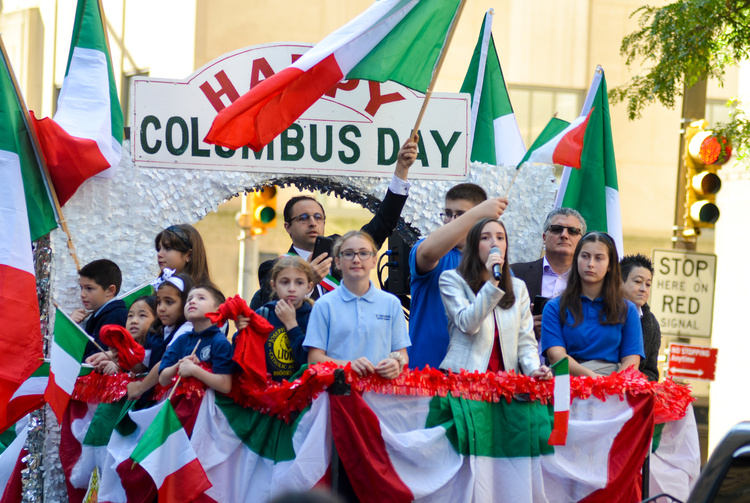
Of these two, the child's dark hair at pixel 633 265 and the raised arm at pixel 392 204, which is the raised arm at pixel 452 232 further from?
the child's dark hair at pixel 633 265

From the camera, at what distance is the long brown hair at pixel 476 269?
16.8ft

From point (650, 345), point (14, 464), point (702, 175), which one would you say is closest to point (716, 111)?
point (702, 175)

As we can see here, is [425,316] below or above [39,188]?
below

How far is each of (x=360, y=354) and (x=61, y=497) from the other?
2.69 m

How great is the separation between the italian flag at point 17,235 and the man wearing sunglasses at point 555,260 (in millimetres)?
3205

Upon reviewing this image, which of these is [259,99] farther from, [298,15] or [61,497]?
[298,15]

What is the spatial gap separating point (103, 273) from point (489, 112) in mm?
3683

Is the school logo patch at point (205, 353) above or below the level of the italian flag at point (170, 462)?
above

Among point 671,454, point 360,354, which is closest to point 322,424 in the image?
point 360,354

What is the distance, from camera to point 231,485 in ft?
16.9

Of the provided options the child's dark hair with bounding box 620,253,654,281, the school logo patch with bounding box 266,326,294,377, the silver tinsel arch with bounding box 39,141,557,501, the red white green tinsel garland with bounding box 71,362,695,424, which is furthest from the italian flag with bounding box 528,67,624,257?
the school logo patch with bounding box 266,326,294,377

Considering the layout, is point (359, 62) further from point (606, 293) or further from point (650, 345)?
point (650, 345)

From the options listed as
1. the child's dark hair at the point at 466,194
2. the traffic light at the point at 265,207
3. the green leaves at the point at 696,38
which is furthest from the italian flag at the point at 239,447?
the traffic light at the point at 265,207

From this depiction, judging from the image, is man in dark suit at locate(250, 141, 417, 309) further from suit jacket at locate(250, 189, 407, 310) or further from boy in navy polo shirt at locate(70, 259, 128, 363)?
boy in navy polo shirt at locate(70, 259, 128, 363)
